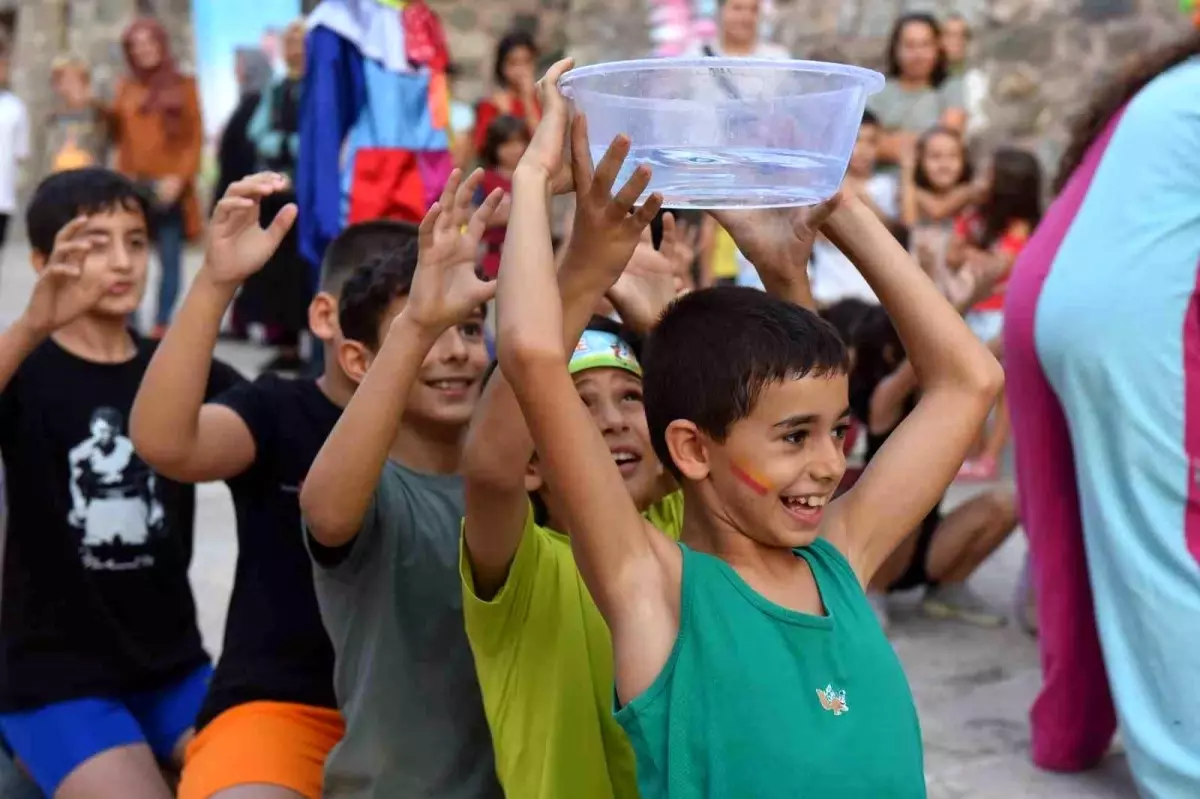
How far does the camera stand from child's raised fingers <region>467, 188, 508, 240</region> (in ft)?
6.06

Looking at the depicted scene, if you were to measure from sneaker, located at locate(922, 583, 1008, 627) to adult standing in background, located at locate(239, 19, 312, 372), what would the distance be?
3793mm

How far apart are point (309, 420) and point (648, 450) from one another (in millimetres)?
604

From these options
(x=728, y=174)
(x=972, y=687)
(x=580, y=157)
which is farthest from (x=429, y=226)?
(x=972, y=687)

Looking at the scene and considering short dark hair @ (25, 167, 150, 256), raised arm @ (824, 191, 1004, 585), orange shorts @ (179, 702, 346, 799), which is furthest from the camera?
short dark hair @ (25, 167, 150, 256)

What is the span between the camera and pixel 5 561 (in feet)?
9.02

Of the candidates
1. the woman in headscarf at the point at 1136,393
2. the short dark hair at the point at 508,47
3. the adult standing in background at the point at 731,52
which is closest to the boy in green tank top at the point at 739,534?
the woman in headscarf at the point at 1136,393

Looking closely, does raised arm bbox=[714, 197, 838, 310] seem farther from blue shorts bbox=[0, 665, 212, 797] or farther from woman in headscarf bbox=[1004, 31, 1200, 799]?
blue shorts bbox=[0, 665, 212, 797]

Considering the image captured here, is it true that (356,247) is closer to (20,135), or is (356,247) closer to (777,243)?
(777,243)

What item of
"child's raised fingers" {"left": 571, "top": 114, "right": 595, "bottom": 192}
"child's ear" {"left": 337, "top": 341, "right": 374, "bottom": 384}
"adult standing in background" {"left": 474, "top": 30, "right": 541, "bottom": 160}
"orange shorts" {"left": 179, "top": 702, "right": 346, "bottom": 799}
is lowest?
"orange shorts" {"left": 179, "top": 702, "right": 346, "bottom": 799}

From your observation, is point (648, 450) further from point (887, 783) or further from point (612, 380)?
point (887, 783)

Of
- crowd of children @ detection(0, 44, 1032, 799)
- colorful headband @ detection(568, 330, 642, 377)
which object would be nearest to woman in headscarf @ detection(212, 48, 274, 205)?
crowd of children @ detection(0, 44, 1032, 799)

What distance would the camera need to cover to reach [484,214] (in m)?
1.86

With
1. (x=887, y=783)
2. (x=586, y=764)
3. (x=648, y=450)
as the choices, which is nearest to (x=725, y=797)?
(x=887, y=783)

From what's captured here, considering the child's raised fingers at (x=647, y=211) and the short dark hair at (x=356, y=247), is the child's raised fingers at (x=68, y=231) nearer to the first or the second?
the short dark hair at (x=356, y=247)
